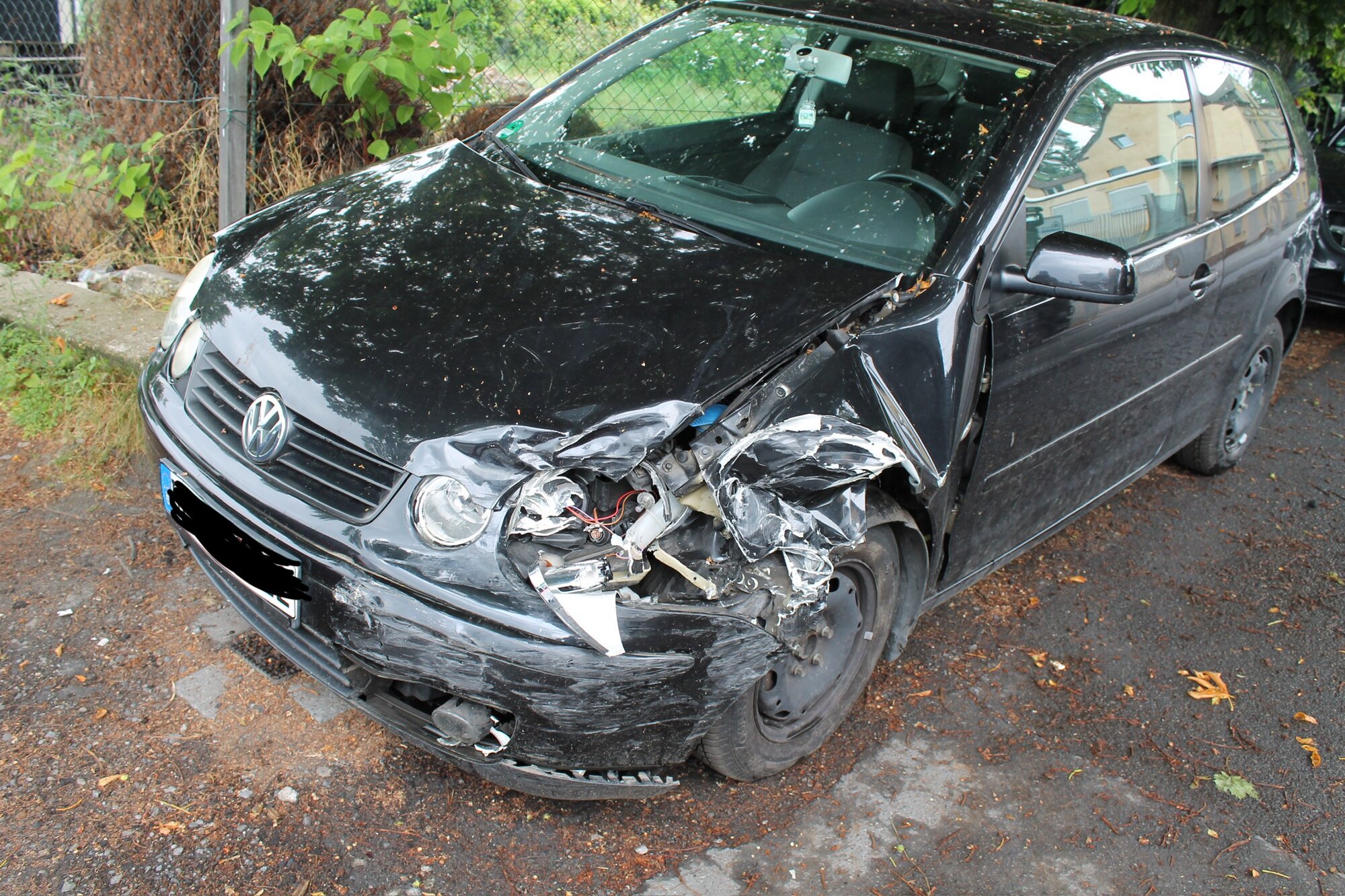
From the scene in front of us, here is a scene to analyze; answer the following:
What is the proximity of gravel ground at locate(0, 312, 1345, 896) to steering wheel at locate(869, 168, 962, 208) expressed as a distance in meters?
1.46

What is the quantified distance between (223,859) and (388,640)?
652 mm

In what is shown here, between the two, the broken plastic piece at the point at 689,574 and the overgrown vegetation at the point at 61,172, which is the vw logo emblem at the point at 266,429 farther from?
the overgrown vegetation at the point at 61,172

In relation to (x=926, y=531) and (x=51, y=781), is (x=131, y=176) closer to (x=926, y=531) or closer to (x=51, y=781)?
(x=51, y=781)

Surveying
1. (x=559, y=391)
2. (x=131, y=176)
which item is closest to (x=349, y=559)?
(x=559, y=391)

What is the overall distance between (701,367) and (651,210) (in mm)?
814

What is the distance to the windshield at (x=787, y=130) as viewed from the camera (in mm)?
3018

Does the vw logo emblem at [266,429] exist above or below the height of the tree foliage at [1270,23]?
below

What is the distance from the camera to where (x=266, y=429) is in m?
2.45

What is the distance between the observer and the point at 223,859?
2.36m

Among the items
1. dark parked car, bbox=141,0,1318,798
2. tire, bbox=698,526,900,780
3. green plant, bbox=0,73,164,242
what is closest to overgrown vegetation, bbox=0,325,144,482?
green plant, bbox=0,73,164,242

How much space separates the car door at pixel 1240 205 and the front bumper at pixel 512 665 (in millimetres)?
2560

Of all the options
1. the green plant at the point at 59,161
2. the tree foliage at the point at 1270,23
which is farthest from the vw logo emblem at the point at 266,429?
the tree foliage at the point at 1270,23

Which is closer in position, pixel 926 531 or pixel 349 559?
pixel 349 559

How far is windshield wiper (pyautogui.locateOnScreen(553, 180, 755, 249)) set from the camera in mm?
2957
